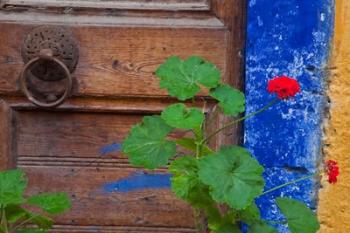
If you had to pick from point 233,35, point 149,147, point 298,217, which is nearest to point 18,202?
point 149,147

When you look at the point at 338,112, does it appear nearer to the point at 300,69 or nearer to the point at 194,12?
the point at 300,69

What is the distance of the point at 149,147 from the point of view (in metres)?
2.07

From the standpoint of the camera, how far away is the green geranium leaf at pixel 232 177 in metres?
1.97

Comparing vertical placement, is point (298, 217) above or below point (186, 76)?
below

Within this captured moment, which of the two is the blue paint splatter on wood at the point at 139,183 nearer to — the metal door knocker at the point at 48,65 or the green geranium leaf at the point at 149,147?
the metal door knocker at the point at 48,65

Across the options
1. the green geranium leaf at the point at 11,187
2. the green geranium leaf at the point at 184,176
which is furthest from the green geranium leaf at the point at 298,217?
the green geranium leaf at the point at 11,187

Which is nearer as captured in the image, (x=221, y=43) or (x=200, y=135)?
(x=200, y=135)

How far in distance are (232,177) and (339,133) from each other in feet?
1.85

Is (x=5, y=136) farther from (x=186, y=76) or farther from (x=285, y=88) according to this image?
(x=285, y=88)

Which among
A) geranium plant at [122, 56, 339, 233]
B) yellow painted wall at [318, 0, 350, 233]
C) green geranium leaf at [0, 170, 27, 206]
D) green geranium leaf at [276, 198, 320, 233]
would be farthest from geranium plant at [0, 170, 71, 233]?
yellow painted wall at [318, 0, 350, 233]

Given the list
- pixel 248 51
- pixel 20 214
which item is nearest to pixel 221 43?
pixel 248 51

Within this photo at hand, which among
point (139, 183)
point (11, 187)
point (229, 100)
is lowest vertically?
point (139, 183)

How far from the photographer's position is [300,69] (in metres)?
2.46

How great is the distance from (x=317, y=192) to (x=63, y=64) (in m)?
0.75
